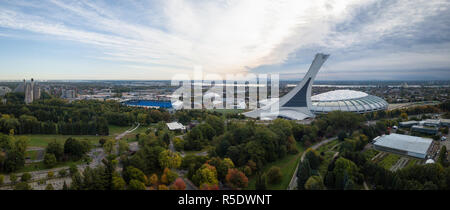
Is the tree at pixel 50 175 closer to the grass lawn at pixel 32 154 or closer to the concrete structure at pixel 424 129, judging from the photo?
the grass lawn at pixel 32 154

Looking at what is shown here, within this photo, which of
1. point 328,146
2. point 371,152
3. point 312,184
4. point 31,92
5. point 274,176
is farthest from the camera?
point 31,92

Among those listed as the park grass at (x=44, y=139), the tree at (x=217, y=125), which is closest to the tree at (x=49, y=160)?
the park grass at (x=44, y=139)

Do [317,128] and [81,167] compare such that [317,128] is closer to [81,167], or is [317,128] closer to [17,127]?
[81,167]

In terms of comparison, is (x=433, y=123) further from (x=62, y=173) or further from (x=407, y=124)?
(x=62, y=173)

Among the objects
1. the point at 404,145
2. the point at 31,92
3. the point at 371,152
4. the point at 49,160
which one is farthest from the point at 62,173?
the point at 31,92

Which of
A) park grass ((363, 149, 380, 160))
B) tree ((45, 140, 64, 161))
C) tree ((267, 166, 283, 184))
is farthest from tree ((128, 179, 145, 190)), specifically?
park grass ((363, 149, 380, 160))

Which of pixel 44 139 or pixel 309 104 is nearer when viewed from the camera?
pixel 44 139
